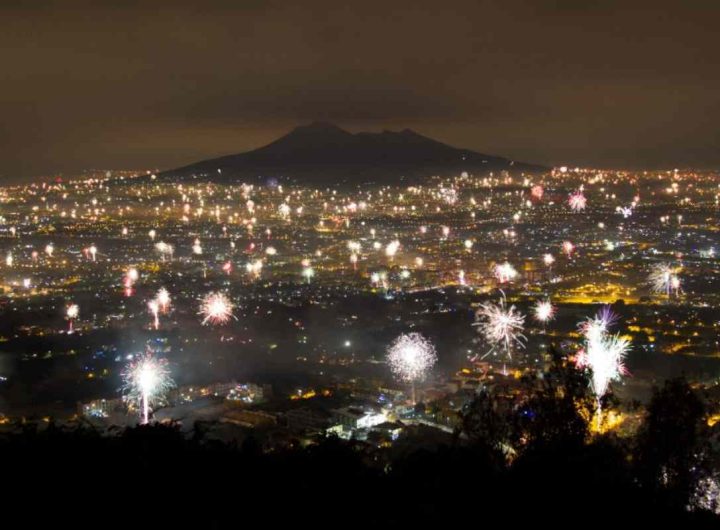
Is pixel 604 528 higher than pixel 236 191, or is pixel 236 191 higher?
pixel 236 191

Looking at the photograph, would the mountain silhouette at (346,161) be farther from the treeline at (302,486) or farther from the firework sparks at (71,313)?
the treeline at (302,486)

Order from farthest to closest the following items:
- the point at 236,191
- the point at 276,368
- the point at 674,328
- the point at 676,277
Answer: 1. the point at 236,191
2. the point at 676,277
3. the point at 674,328
4. the point at 276,368

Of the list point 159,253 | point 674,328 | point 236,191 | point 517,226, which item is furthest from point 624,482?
point 236,191

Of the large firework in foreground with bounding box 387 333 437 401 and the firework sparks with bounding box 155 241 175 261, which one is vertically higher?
the firework sparks with bounding box 155 241 175 261

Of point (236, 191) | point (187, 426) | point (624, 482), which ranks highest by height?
point (236, 191)

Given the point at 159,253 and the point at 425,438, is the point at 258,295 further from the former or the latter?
the point at 425,438

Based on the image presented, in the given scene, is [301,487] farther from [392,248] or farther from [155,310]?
[392,248]

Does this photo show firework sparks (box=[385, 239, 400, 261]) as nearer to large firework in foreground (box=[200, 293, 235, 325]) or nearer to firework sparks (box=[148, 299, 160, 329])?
large firework in foreground (box=[200, 293, 235, 325])

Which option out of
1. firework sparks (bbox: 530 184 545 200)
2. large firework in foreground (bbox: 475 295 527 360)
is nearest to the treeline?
large firework in foreground (bbox: 475 295 527 360)
